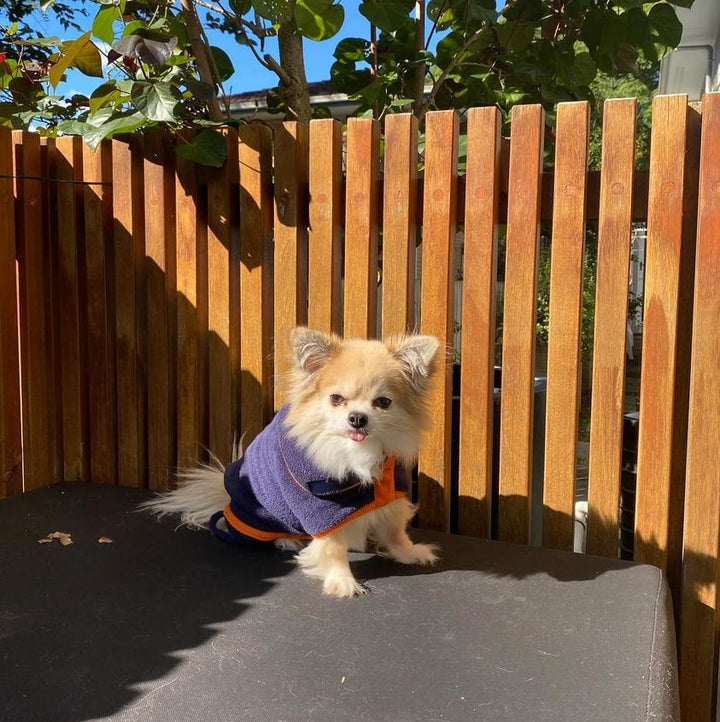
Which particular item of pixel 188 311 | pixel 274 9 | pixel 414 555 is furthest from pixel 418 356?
pixel 274 9

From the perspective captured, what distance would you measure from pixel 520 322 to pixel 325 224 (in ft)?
2.57

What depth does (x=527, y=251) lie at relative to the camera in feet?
6.70

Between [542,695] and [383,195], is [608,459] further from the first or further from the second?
[383,195]

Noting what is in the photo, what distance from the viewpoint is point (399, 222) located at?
2.19 meters

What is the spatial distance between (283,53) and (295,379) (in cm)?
207

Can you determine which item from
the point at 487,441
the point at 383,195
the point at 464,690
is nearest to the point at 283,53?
the point at 383,195

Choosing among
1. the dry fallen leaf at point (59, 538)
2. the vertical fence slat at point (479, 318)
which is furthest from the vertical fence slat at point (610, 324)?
the dry fallen leaf at point (59, 538)

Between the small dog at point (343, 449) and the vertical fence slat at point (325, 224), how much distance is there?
18.0 inches

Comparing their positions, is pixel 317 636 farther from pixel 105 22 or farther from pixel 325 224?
pixel 105 22

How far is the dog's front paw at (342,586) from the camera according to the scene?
1770 mm

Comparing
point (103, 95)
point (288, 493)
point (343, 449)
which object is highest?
point (103, 95)

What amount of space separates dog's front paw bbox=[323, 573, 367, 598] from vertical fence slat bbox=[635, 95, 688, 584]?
0.93 metres

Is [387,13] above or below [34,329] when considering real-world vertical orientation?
above

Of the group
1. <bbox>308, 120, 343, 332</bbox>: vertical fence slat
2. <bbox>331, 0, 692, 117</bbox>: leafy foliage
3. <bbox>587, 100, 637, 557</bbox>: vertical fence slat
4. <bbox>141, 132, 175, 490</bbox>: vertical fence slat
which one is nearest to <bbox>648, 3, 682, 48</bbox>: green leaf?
<bbox>331, 0, 692, 117</bbox>: leafy foliage
